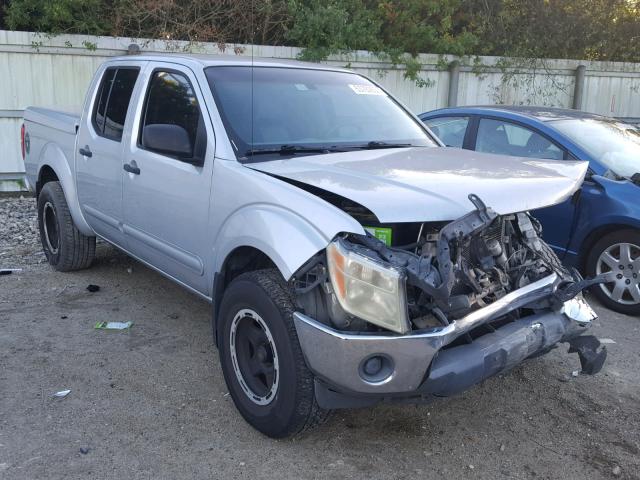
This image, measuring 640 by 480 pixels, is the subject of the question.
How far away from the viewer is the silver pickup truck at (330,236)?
2859 mm

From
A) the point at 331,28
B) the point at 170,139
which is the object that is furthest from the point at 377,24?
the point at 170,139

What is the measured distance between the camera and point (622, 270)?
5207mm

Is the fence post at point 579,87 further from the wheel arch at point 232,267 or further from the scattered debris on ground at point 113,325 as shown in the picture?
the wheel arch at point 232,267

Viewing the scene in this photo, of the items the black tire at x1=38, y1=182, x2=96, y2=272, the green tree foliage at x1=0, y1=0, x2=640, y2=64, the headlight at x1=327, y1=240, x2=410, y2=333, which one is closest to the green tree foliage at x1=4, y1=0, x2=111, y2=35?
the green tree foliage at x1=0, y1=0, x2=640, y2=64

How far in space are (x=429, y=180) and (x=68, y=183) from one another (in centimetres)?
374

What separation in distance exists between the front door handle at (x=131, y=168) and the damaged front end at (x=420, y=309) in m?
1.96

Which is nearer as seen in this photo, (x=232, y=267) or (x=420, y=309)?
(x=420, y=309)

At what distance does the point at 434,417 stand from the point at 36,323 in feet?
10.3

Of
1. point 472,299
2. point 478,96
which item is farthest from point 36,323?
point 478,96

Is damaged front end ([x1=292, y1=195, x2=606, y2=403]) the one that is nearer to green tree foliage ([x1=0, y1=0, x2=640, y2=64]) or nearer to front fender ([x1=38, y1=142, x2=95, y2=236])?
front fender ([x1=38, y1=142, x2=95, y2=236])

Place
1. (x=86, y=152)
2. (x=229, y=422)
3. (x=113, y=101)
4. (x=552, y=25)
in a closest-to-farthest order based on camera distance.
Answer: (x=229, y=422)
(x=113, y=101)
(x=86, y=152)
(x=552, y=25)

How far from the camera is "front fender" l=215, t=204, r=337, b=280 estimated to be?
297 cm

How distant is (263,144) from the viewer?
389 cm

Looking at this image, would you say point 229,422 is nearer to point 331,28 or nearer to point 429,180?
point 429,180
